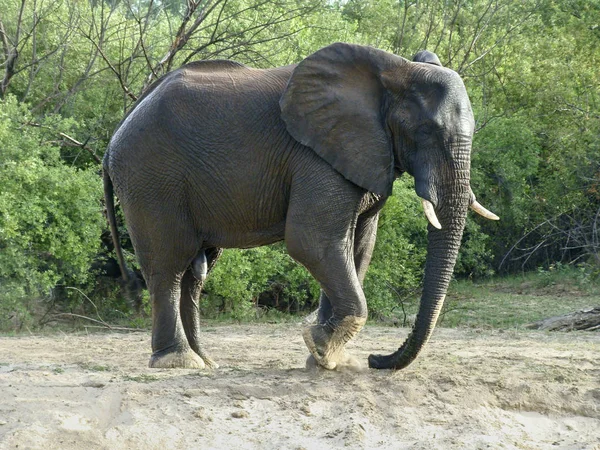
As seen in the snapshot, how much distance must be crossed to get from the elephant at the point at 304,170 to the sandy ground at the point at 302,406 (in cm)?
46

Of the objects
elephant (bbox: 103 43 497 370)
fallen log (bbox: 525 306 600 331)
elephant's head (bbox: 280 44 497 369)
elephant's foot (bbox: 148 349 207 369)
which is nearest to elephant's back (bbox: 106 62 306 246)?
elephant (bbox: 103 43 497 370)

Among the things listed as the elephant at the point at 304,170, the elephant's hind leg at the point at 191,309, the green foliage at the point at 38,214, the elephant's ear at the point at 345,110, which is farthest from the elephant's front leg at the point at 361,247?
the green foliage at the point at 38,214

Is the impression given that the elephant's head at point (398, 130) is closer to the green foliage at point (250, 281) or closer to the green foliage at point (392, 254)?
the green foliage at point (250, 281)

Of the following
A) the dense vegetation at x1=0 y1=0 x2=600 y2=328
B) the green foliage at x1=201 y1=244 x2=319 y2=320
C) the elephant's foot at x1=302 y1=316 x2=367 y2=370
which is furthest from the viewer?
the green foliage at x1=201 y1=244 x2=319 y2=320

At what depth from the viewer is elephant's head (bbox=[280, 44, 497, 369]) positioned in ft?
22.3

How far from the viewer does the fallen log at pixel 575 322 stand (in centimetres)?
1142

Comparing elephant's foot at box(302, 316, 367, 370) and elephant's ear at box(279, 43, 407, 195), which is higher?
elephant's ear at box(279, 43, 407, 195)

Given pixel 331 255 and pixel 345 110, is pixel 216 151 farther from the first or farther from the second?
pixel 331 255

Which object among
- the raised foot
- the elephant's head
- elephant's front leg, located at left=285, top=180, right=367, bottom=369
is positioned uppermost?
the elephant's head

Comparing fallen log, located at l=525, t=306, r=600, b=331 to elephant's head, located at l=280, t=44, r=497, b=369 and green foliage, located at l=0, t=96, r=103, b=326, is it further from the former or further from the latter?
green foliage, located at l=0, t=96, r=103, b=326

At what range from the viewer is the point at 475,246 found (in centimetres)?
1705

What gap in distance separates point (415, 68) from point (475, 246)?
408 inches

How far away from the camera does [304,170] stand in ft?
23.3

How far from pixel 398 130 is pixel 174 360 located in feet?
8.02
